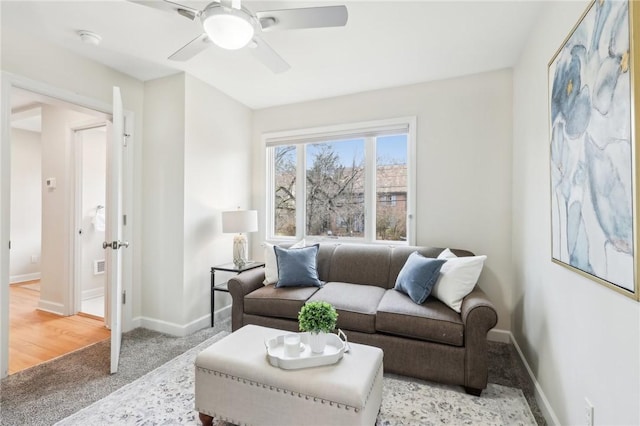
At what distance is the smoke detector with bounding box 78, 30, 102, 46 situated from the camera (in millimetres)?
2173

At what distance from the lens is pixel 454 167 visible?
2.91 meters

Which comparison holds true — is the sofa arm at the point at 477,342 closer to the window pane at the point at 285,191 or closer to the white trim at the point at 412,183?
the white trim at the point at 412,183

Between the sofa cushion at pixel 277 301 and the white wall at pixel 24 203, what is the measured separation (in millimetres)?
5060

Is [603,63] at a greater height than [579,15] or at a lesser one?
lesser

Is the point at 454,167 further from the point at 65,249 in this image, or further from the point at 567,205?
the point at 65,249

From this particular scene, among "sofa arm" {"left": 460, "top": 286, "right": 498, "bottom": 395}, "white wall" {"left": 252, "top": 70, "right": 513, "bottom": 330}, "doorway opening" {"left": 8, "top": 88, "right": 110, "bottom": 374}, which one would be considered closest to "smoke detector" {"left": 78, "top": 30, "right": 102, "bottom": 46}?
"doorway opening" {"left": 8, "top": 88, "right": 110, "bottom": 374}

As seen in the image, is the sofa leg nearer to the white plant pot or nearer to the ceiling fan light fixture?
the white plant pot

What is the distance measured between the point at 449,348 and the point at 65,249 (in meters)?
4.09

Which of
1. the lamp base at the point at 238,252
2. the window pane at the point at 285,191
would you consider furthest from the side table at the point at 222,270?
the window pane at the point at 285,191

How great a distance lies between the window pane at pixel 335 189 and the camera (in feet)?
11.3

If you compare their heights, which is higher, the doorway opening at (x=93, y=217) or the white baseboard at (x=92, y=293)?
the doorway opening at (x=93, y=217)

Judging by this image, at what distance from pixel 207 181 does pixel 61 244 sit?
1.94 m

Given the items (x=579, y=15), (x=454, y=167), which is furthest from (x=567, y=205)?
(x=454, y=167)

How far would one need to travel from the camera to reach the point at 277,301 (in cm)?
246
